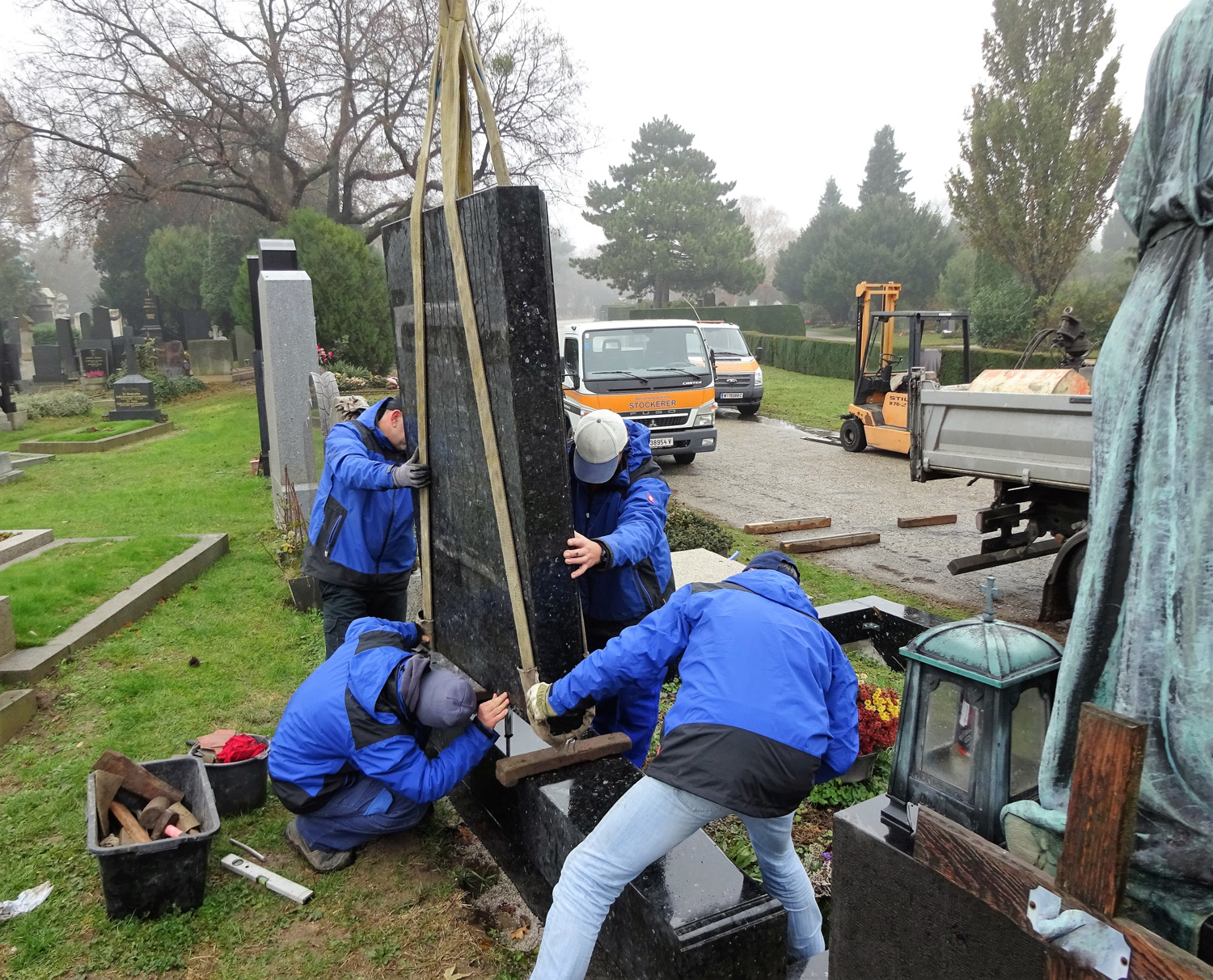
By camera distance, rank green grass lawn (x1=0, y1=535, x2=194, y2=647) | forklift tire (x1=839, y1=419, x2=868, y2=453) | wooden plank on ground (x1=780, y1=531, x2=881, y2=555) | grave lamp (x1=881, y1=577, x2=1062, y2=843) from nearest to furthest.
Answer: grave lamp (x1=881, y1=577, x2=1062, y2=843) → green grass lawn (x1=0, y1=535, x2=194, y2=647) → wooden plank on ground (x1=780, y1=531, x2=881, y2=555) → forklift tire (x1=839, y1=419, x2=868, y2=453)

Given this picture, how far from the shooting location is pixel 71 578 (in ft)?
21.2

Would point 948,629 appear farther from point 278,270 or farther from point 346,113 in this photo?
point 346,113

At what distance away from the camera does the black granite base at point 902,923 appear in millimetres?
1618

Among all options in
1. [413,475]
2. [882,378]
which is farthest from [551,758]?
[882,378]

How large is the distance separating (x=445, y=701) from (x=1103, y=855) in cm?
214

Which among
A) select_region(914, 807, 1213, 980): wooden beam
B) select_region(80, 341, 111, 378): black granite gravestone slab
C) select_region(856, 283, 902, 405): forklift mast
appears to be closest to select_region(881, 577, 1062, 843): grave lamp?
select_region(914, 807, 1213, 980): wooden beam

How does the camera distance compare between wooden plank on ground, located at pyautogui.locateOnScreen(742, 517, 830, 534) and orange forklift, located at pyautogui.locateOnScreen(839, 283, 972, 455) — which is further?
orange forklift, located at pyautogui.locateOnScreen(839, 283, 972, 455)

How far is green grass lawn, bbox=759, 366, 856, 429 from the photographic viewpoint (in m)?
19.1

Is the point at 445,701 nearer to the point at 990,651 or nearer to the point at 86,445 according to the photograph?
the point at 990,651

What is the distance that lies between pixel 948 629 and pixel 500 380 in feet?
4.94

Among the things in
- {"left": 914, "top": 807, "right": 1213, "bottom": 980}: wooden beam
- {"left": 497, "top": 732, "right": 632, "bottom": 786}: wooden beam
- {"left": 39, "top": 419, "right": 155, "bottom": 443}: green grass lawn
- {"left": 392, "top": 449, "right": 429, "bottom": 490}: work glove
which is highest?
{"left": 392, "top": 449, "right": 429, "bottom": 490}: work glove

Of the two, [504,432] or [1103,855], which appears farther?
[504,432]

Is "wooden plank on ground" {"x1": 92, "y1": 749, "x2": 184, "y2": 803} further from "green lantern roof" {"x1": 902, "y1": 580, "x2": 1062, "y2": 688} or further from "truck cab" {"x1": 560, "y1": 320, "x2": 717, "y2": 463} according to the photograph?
"truck cab" {"x1": 560, "y1": 320, "x2": 717, "y2": 463}

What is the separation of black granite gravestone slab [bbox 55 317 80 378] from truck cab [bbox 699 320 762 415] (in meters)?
18.9
